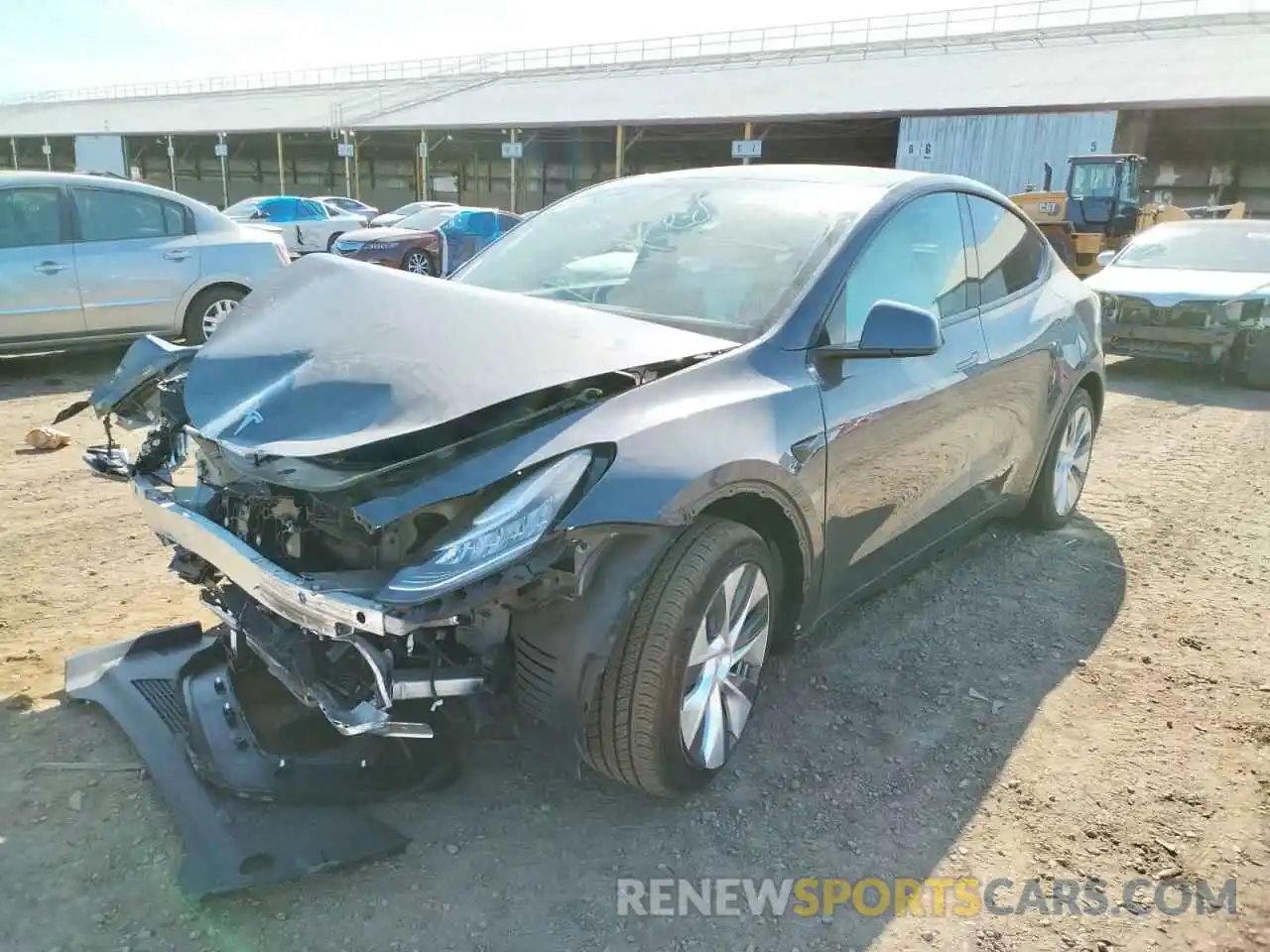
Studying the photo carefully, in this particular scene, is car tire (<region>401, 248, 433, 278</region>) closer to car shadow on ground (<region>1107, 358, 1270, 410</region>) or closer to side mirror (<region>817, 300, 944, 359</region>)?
car shadow on ground (<region>1107, 358, 1270, 410</region>)

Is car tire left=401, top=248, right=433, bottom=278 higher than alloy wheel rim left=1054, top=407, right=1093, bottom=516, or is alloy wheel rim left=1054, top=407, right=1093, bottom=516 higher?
car tire left=401, top=248, right=433, bottom=278

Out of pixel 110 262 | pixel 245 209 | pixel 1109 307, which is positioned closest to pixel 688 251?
pixel 110 262

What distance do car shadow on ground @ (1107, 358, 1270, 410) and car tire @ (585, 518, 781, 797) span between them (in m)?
7.36

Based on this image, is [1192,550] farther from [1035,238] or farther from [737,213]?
[737,213]

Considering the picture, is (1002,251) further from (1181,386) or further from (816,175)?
(1181,386)

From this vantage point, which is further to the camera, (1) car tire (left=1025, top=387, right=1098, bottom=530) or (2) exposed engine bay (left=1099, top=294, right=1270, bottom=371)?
(2) exposed engine bay (left=1099, top=294, right=1270, bottom=371)

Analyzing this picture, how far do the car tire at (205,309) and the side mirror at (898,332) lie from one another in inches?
258

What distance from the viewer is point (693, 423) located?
2.47 metres

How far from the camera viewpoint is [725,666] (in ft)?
8.69

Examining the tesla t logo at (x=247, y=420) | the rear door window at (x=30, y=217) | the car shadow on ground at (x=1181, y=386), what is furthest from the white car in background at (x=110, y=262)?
the car shadow on ground at (x=1181, y=386)

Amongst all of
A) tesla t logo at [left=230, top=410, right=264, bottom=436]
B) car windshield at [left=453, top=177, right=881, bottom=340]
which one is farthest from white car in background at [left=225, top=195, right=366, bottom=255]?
tesla t logo at [left=230, top=410, right=264, bottom=436]

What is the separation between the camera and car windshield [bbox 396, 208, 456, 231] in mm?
→ 19500
